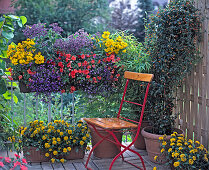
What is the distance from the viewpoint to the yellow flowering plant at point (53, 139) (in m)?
2.74

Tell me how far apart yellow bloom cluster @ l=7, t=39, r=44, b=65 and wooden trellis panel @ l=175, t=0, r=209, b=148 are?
5.52ft

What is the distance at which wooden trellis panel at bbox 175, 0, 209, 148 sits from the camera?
270cm

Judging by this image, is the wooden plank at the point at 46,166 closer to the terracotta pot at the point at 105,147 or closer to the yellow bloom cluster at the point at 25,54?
the terracotta pot at the point at 105,147

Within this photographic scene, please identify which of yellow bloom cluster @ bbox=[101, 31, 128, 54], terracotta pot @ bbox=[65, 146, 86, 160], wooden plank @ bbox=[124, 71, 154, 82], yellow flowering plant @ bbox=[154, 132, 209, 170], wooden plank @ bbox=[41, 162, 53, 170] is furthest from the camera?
yellow bloom cluster @ bbox=[101, 31, 128, 54]

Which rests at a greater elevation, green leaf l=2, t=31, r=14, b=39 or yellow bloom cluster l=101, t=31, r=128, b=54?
green leaf l=2, t=31, r=14, b=39

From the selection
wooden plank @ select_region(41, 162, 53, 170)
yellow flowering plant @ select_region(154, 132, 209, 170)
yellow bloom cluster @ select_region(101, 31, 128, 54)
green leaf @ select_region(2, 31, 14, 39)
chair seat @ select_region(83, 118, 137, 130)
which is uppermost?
green leaf @ select_region(2, 31, 14, 39)

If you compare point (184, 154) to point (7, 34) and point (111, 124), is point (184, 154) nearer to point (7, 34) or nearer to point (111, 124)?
point (111, 124)

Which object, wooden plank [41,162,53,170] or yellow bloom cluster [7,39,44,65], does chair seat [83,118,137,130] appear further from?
yellow bloom cluster [7,39,44,65]

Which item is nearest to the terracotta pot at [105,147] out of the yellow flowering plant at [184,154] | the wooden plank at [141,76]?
the yellow flowering plant at [184,154]

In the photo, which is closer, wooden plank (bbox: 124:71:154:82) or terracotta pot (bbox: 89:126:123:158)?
wooden plank (bbox: 124:71:154:82)

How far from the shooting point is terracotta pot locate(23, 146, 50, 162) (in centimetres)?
276

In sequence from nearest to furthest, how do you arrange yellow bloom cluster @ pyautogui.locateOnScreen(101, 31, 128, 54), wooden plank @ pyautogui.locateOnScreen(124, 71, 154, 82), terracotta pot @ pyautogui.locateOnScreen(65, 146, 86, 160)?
wooden plank @ pyautogui.locateOnScreen(124, 71, 154, 82) → terracotta pot @ pyautogui.locateOnScreen(65, 146, 86, 160) → yellow bloom cluster @ pyautogui.locateOnScreen(101, 31, 128, 54)

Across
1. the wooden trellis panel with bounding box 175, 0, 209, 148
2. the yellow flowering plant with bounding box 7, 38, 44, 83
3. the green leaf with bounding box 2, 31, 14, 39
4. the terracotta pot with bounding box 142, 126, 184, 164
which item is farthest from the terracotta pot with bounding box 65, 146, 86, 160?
the green leaf with bounding box 2, 31, 14, 39

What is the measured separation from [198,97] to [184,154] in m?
0.76
